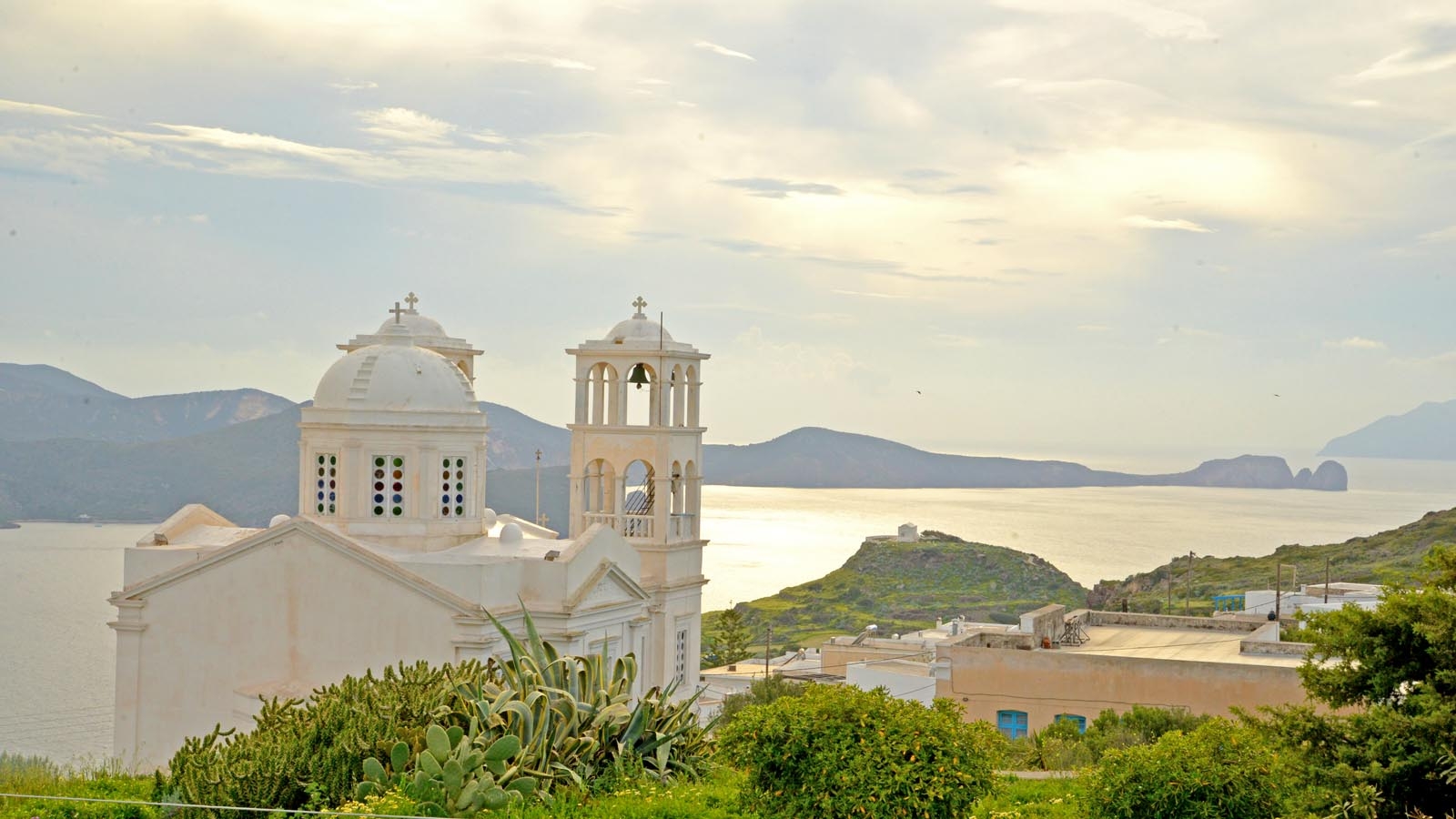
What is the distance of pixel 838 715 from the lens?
33.5ft

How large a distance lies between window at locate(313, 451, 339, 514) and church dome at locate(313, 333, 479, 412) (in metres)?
0.80

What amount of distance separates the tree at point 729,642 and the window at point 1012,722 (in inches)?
1253

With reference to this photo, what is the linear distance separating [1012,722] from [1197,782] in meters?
17.2

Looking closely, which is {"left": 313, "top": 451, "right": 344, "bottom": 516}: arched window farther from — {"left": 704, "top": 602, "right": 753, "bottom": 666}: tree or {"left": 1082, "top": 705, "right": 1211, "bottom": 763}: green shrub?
{"left": 704, "top": 602, "right": 753, "bottom": 666}: tree

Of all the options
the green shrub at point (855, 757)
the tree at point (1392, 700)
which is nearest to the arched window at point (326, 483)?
the green shrub at point (855, 757)

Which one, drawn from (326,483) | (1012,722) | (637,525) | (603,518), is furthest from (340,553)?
(1012,722)

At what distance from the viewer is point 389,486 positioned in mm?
22922

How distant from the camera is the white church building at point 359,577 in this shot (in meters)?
21.1

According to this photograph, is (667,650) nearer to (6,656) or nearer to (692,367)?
(692,367)

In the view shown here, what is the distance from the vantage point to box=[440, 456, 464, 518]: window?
2319 cm

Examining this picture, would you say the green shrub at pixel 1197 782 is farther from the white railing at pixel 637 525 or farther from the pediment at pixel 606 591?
the white railing at pixel 637 525

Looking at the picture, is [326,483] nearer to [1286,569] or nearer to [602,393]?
[602,393]

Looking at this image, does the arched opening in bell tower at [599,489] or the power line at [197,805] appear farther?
the arched opening in bell tower at [599,489]

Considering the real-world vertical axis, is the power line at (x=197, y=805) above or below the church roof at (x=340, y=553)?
below
